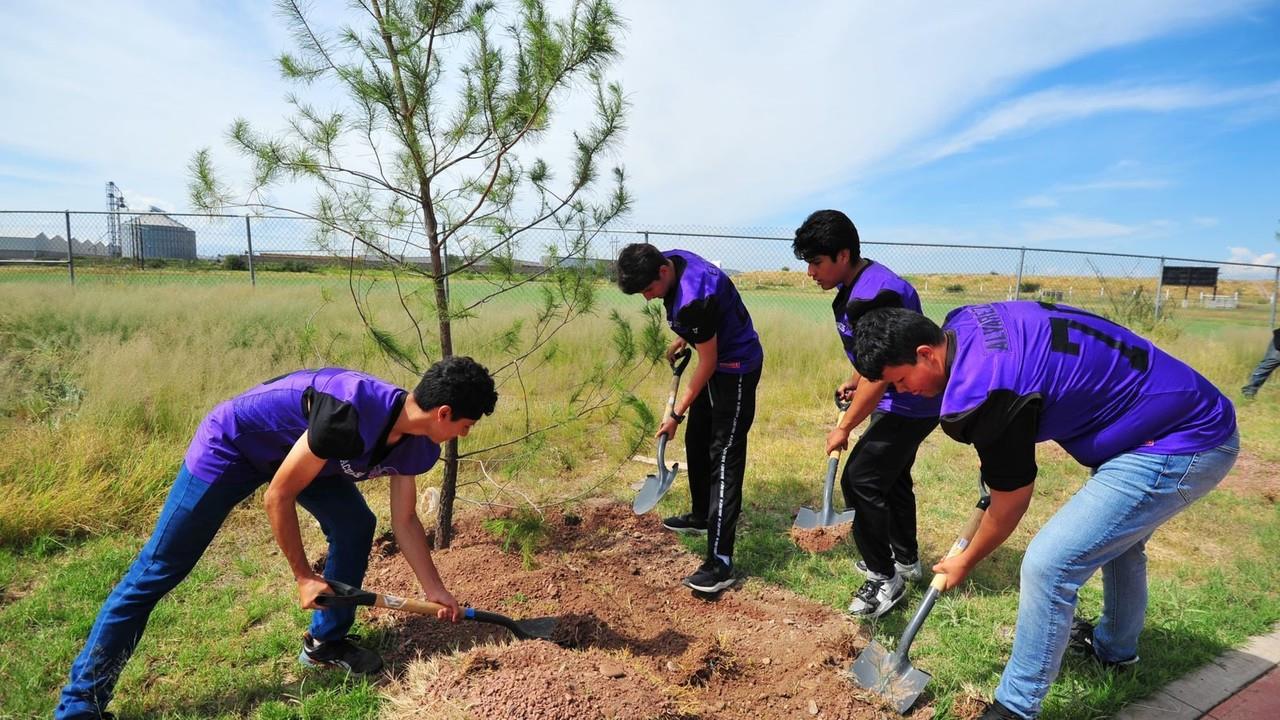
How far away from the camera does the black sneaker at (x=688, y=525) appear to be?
3869 mm

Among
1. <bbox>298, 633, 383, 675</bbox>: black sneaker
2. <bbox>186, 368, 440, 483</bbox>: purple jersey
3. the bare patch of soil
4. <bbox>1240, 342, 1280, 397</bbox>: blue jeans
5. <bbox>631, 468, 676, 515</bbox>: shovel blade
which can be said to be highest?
<bbox>186, 368, 440, 483</bbox>: purple jersey

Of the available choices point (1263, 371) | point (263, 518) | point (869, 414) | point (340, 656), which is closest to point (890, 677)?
point (869, 414)

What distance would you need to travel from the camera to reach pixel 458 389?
1974 millimetres

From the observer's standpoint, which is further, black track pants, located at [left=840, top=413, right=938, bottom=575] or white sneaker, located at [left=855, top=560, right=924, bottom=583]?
white sneaker, located at [left=855, top=560, right=924, bottom=583]

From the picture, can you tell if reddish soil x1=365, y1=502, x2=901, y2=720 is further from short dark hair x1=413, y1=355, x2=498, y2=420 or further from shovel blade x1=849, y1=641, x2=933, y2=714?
short dark hair x1=413, y1=355, x2=498, y2=420

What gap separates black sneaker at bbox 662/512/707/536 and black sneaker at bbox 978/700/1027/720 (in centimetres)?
189

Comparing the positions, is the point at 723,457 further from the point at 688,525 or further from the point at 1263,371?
the point at 1263,371

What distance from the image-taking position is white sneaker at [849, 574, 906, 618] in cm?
296

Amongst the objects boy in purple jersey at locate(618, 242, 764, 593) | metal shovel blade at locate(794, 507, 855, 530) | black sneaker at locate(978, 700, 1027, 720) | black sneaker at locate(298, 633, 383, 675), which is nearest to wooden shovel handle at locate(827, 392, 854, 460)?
metal shovel blade at locate(794, 507, 855, 530)

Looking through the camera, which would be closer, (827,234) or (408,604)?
(408,604)

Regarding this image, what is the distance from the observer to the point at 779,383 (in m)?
7.73

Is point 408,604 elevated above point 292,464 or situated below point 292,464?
below

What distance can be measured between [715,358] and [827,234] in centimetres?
72

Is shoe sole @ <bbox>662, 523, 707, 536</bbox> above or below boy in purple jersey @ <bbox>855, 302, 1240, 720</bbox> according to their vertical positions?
below
